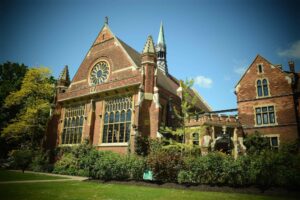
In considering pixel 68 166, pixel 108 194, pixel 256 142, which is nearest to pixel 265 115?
pixel 256 142

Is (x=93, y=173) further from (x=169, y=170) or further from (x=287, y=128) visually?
(x=287, y=128)

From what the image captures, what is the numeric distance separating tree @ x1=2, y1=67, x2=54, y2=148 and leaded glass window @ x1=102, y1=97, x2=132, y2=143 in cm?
1169

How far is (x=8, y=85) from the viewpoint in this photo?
3381cm

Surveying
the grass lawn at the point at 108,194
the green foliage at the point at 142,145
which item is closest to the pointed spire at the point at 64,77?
the green foliage at the point at 142,145

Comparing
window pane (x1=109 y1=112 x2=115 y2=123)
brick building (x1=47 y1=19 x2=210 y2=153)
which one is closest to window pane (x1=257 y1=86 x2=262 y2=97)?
brick building (x1=47 y1=19 x2=210 y2=153)

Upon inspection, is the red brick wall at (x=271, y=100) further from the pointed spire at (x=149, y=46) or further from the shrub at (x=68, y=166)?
the shrub at (x=68, y=166)

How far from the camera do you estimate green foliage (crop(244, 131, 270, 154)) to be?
21031mm

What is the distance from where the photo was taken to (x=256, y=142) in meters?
21.2

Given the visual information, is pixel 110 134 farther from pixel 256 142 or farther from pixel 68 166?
pixel 256 142

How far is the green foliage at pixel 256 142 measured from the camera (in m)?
21.0

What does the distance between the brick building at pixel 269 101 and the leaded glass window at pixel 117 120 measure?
40.3 ft

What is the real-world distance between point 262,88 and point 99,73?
18920 mm

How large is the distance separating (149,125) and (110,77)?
829cm

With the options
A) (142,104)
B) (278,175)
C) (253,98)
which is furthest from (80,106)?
(278,175)
